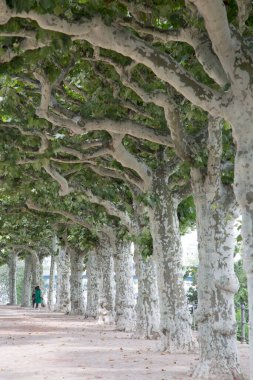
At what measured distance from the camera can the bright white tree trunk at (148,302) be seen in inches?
686

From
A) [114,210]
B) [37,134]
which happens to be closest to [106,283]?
[114,210]

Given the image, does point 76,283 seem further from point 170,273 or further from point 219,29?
point 219,29

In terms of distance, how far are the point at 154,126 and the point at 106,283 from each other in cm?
1305

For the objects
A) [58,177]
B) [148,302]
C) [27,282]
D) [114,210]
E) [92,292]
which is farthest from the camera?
[27,282]

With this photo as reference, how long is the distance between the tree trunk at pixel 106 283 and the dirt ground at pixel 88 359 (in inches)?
210

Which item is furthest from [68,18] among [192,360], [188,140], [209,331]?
[192,360]

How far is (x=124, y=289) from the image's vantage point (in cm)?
2155

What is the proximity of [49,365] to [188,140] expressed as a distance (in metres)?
5.71

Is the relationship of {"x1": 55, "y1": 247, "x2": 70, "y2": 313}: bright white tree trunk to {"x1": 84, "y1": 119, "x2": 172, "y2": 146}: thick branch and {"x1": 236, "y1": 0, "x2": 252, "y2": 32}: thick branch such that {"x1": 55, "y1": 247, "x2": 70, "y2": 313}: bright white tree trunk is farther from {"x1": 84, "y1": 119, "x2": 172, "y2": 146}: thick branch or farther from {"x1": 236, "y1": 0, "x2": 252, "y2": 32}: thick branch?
{"x1": 236, "y1": 0, "x2": 252, "y2": 32}: thick branch

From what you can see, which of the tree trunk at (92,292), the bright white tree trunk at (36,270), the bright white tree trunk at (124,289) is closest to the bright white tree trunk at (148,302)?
the bright white tree trunk at (124,289)

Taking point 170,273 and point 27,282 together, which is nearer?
point 170,273

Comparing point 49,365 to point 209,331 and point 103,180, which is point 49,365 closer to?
point 209,331

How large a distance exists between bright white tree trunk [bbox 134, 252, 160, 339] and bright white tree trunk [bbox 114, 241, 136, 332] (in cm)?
343

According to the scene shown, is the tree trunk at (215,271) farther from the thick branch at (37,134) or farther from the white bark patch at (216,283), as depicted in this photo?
the thick branch at (37,134)
